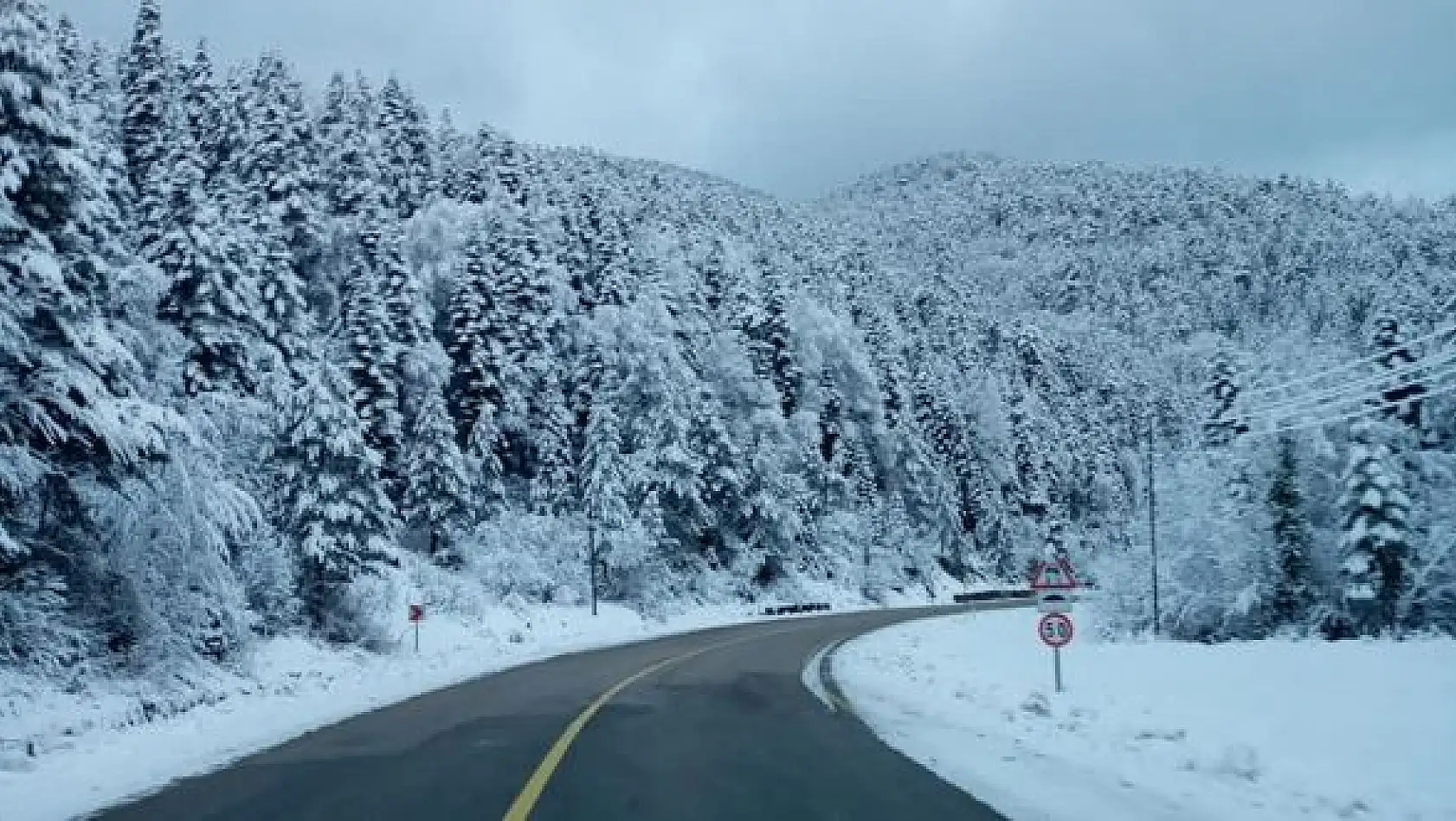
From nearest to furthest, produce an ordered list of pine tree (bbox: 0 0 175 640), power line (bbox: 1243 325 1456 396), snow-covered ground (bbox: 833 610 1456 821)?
snow-covered ground (bbox: 833 610 1456 821)
pine tree (bbox: 0 0 175 640)
power line (bbox: 1243 325 1456 396)

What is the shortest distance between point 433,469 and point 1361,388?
112 ft

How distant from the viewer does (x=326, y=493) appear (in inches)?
1277

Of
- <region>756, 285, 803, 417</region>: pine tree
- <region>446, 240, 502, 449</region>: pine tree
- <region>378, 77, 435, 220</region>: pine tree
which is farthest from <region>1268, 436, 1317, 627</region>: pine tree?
<region>378, 77, 435, 220</region>: pine tree

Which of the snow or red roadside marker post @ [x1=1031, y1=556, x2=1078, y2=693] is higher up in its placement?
red roadside marker post @ [x1=1031, y1=556, x2=1078, y2=693]

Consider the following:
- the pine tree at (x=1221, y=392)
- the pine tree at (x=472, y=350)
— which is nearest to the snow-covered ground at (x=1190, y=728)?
the pine tree at (x=472, y=350)

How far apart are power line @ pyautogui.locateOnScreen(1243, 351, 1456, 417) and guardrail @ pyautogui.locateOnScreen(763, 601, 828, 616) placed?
25064 millimetres

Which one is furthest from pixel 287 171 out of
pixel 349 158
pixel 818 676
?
pixel 818 676

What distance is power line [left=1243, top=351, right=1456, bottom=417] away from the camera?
26.7 metres

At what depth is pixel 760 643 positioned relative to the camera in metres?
34.8

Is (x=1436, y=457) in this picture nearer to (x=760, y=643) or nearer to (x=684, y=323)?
(x=760, y=643)

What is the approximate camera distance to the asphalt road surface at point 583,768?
900cm

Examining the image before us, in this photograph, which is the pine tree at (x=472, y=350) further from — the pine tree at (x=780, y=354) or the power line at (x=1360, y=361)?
the power line at (x=1360, y=361)

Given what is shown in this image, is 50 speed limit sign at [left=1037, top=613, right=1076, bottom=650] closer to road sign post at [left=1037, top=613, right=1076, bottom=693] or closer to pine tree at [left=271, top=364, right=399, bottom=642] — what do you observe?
road sign post at [left=1037, top=613, right=1076, bottom=693]

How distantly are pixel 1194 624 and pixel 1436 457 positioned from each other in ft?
35.5
